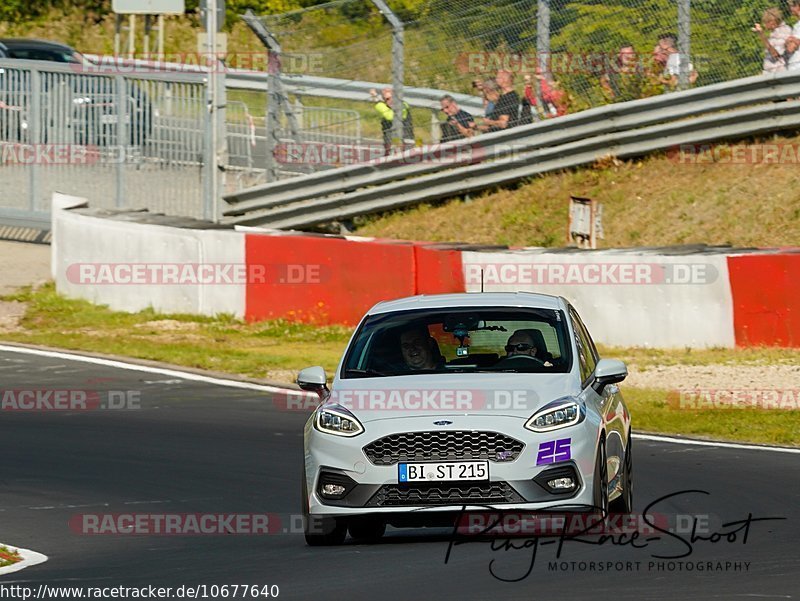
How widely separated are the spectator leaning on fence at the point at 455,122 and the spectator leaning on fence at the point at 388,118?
0.48 meters

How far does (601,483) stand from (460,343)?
1.37 meters

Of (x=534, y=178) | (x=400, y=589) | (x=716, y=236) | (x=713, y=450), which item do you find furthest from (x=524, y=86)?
(x=400, y=589)

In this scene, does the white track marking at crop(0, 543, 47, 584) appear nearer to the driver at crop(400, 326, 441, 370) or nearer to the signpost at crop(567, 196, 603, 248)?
the driver at crop(400, 326, 441, 370)

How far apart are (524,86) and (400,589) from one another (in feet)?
50.7

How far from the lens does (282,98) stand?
24.4 meters

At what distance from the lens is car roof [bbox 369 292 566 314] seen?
33.4 ft

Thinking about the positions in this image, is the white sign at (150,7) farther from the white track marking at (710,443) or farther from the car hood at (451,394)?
the car hood at (451,394)

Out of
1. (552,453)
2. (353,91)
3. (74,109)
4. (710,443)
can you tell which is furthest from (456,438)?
(74,109)

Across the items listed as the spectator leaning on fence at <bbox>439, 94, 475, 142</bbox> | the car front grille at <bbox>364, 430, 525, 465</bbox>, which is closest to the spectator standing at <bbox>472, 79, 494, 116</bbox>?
the spectator leaning on fence at <bbox>439, 94, 475, 142</bbox>

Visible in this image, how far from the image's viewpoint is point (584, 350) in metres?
10.1

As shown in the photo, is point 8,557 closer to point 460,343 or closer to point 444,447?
point 444,447

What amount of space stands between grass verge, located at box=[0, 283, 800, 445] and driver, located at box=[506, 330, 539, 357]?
474cm

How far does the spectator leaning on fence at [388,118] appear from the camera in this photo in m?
23.1

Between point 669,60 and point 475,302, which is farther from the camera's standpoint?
point 669,60
